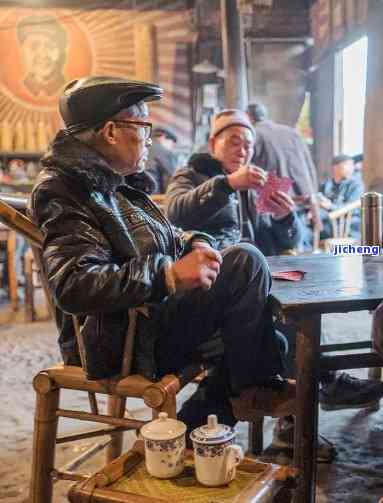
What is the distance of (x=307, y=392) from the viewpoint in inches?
58.7

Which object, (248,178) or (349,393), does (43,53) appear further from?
→ (349,393)

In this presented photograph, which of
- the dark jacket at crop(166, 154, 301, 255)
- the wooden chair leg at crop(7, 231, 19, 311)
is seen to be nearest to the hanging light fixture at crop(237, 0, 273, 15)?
the wooden chair leg at crop(7, 231, 19, 311)

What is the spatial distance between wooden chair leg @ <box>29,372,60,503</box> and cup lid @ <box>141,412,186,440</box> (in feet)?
1.43

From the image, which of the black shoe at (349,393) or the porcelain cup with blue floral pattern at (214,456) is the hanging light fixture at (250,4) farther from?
the porcelain cup with blue floral pattern at (214,456)

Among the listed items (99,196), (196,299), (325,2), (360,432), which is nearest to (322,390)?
(360,432)

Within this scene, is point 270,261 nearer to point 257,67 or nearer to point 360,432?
point 360,432

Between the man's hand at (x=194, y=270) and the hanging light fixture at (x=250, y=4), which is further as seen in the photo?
the hanging light fixture at (x=250, y=4)

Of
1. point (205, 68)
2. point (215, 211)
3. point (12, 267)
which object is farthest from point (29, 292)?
point (205, 68)

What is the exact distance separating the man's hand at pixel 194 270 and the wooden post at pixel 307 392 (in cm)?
30

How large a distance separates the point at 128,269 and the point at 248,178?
1.01 meters

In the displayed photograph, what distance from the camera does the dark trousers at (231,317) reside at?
153 centimetres

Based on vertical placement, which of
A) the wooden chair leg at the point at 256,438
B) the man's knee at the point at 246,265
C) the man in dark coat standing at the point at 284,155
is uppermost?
the man in dark coat standing at the point at 284,155

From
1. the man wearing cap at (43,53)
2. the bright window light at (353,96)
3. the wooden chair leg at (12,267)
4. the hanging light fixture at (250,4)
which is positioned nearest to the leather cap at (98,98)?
the wooden chair leg at (12,267)

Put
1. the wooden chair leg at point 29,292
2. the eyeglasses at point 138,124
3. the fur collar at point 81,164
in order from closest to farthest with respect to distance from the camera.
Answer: the fur collar at point 81,164 → the eyeglasses at point 138,124 → the wooden chair leg at point 29,292
